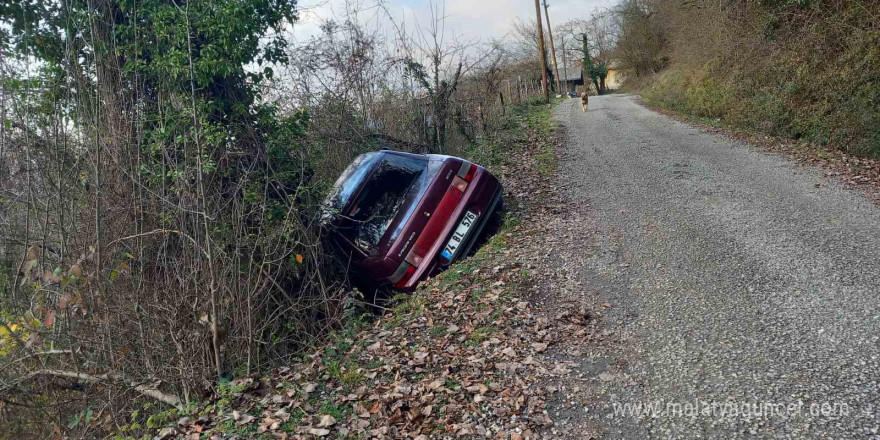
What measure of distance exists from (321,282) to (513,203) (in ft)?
13.0

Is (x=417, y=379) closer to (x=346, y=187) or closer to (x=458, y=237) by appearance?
(x=458, y=237)

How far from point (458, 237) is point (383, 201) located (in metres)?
1.01

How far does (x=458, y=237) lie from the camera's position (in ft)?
22.7

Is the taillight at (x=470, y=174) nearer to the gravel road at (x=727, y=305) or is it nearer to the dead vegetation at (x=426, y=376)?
the dead vegetation at (x=426, y=376)

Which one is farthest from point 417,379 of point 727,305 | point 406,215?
point 727,305

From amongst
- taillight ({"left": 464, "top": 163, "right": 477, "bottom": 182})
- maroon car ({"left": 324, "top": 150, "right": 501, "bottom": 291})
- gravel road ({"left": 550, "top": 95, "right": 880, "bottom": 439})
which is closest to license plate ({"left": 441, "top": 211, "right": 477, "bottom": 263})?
maroon car ({"left": 324, "top": 150, "right": 501, "bottom": 291})

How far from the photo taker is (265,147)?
7.02 metres

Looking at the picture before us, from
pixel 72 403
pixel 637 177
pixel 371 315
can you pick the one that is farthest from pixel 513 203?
pixel 72 403

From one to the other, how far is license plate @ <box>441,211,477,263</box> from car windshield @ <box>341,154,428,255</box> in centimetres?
62

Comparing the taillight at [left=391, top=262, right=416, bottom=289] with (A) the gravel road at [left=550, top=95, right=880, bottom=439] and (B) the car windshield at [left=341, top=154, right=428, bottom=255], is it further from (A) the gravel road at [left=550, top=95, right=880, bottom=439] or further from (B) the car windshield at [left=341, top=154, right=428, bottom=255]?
(A) the gravel road at [left=550, top=95, right=880, bottom=439]

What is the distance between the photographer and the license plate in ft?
22.5

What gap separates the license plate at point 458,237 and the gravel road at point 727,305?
3.91ft

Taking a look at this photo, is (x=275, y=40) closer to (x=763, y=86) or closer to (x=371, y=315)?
(x=371, y=315)

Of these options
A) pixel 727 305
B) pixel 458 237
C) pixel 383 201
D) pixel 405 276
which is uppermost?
pixel 383 201
